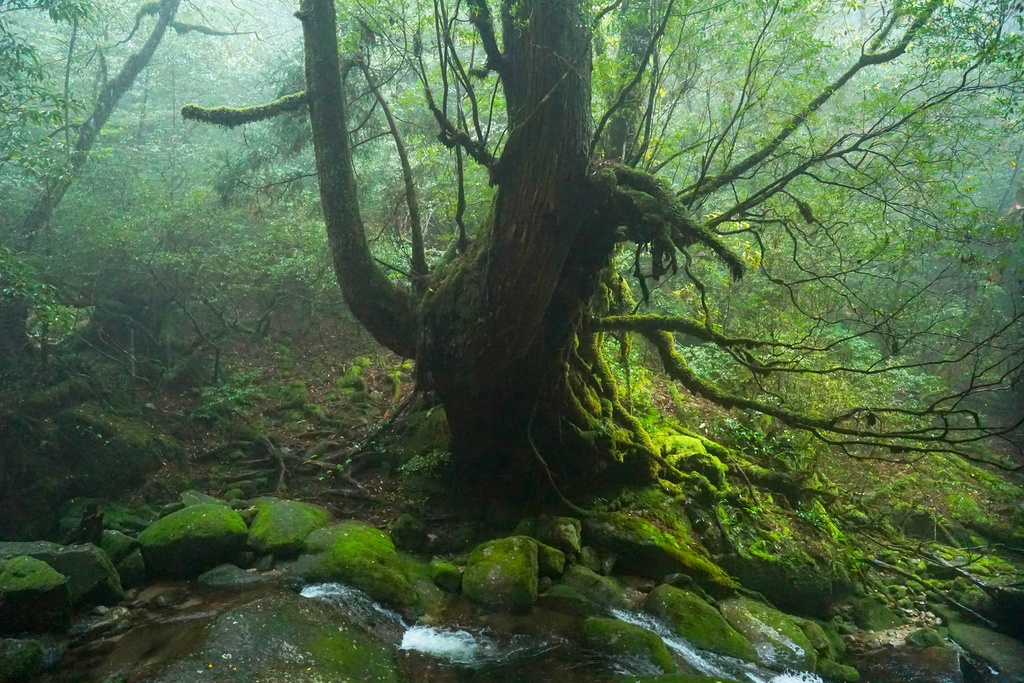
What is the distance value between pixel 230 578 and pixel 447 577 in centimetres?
219

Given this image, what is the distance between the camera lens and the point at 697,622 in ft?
21.1

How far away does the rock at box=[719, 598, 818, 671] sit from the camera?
629 cm

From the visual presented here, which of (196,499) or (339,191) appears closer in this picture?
(196,499)

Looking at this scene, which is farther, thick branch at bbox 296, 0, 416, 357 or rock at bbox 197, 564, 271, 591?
thick branch at bbox 296, 0, 416, 357

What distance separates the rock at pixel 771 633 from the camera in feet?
20.6

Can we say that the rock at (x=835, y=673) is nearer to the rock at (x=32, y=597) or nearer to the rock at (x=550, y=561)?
the rock at (x=550, y=561)

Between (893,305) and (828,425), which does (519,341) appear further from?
(893,305)

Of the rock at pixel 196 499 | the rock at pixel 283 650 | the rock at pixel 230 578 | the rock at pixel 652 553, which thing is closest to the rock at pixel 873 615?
the rock at pixel 652 553

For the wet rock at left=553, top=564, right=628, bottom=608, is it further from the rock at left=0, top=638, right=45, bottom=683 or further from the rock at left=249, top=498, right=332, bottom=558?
the rock at left=0, top=638, right=45, bottom=683

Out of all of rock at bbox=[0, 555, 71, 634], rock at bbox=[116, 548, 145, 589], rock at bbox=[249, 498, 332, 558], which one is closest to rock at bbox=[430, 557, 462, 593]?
rock at bbox=[249, 498, 332, 558]

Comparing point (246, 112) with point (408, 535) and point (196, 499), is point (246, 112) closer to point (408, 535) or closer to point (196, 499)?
point (196, 499)

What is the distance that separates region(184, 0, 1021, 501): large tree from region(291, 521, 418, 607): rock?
1.77 meters

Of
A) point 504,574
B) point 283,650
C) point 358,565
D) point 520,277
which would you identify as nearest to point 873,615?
point 504,574

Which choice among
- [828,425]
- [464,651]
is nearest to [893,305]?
[828,425]
